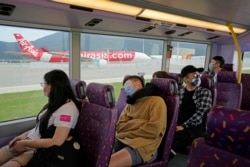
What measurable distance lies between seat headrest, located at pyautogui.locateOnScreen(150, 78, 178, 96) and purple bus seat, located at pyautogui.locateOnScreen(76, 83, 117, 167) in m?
0.69

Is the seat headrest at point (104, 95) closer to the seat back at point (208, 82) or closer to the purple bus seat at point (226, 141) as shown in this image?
the purple bus seat at point (226, 141)

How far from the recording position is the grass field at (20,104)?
281 centimetres

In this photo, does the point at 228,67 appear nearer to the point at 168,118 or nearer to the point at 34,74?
the point at 168,118

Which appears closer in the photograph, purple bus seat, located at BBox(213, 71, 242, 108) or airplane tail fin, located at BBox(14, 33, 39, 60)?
airplane tail fin, located at BBox(14, 33, 39, 60)

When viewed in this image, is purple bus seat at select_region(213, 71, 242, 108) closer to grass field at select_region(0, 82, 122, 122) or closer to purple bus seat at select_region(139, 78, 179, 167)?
purple bus seat at select_region(139, 78, 179, 167)

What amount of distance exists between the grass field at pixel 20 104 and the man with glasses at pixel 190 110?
3.11 feet

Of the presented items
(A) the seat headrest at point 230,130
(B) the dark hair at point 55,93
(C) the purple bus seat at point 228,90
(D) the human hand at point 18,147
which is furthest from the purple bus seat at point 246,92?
(D) the human hand at point 18,147

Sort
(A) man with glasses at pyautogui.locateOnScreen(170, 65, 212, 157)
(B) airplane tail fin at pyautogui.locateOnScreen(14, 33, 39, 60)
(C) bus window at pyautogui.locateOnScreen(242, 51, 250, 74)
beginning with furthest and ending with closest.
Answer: (C) bus window at pyautogui.locateOnScreen(242, 51, 250, 74)
(B) airplane tail fin at pyautogui.locateOnScreen(14, 33, 39, 60)
(A) man with glasses at pyautogui.locateOnScreen(170, 65, 212, 157)

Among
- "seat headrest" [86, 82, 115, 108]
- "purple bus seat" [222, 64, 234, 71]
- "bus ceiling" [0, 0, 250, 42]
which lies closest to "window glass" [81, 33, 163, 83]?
"bus ceiling" [0, 0, 250, 42]

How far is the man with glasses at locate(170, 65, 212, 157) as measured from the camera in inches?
103

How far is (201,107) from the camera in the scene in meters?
2.63

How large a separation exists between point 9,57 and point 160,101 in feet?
6.55

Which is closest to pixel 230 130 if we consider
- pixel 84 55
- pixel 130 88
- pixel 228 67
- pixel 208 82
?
pixel 130 88

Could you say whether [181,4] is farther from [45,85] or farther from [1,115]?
[1,115]
